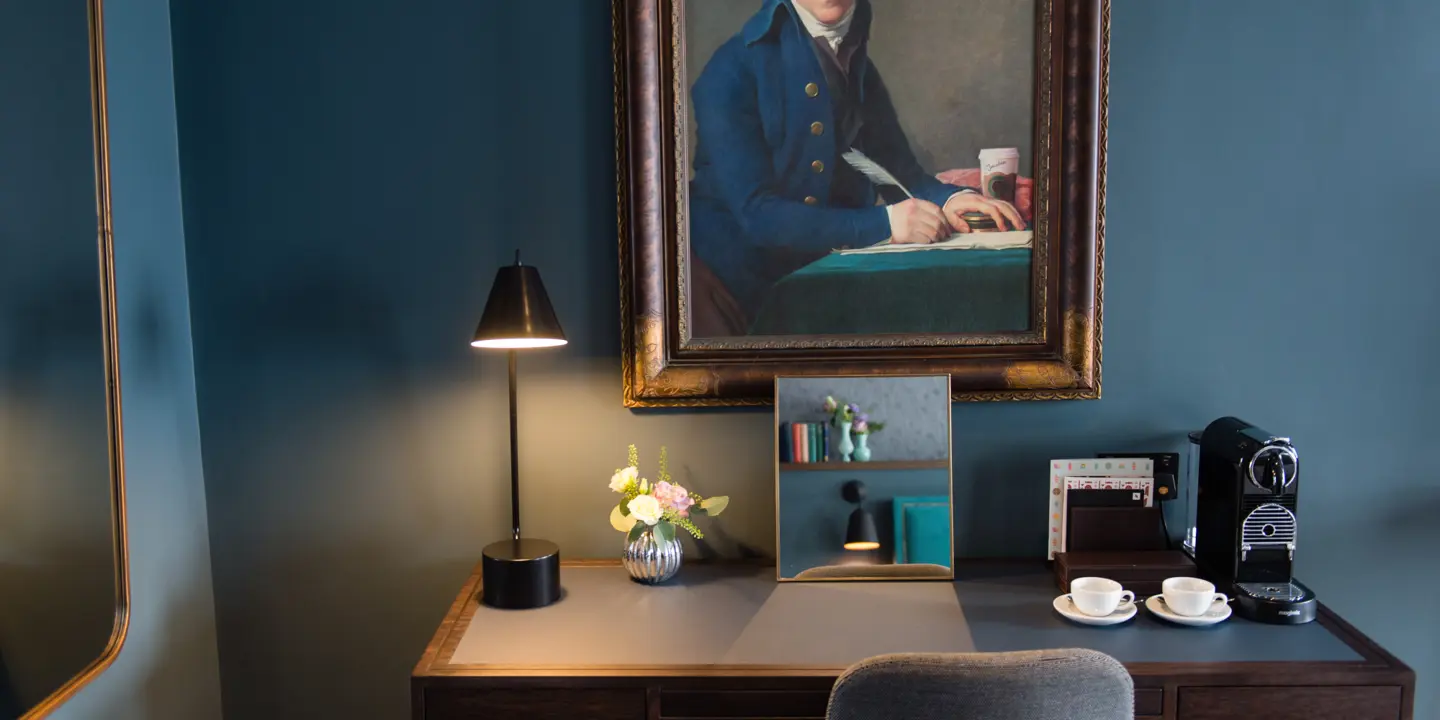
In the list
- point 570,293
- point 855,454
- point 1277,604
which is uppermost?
point 570,293

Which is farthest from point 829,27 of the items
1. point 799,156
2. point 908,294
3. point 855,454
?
point 855,454

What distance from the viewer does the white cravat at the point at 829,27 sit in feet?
6.13

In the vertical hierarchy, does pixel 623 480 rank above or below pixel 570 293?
below

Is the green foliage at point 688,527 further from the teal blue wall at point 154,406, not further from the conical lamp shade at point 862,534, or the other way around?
the teal blue wall at point 154,406

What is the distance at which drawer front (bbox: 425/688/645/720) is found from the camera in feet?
4.90

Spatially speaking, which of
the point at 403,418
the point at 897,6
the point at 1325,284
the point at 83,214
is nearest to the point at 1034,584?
the point at 1325,284

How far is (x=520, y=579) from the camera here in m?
1.74

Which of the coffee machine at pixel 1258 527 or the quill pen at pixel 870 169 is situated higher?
the quill pen at pixel 870 169

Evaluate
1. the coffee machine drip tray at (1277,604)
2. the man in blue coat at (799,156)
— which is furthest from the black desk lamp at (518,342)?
the coffee machine drip tray at (1277,604)

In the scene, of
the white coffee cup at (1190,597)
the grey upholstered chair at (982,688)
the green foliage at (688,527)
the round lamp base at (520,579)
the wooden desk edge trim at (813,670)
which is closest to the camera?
the grey upholstered chair at (982,688)

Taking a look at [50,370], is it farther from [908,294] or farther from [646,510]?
[908,294]

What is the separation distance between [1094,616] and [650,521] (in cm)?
81

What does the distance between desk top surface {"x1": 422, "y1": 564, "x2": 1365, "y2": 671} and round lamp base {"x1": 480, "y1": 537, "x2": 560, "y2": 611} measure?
2cm

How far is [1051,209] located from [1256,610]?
82 centimetres
